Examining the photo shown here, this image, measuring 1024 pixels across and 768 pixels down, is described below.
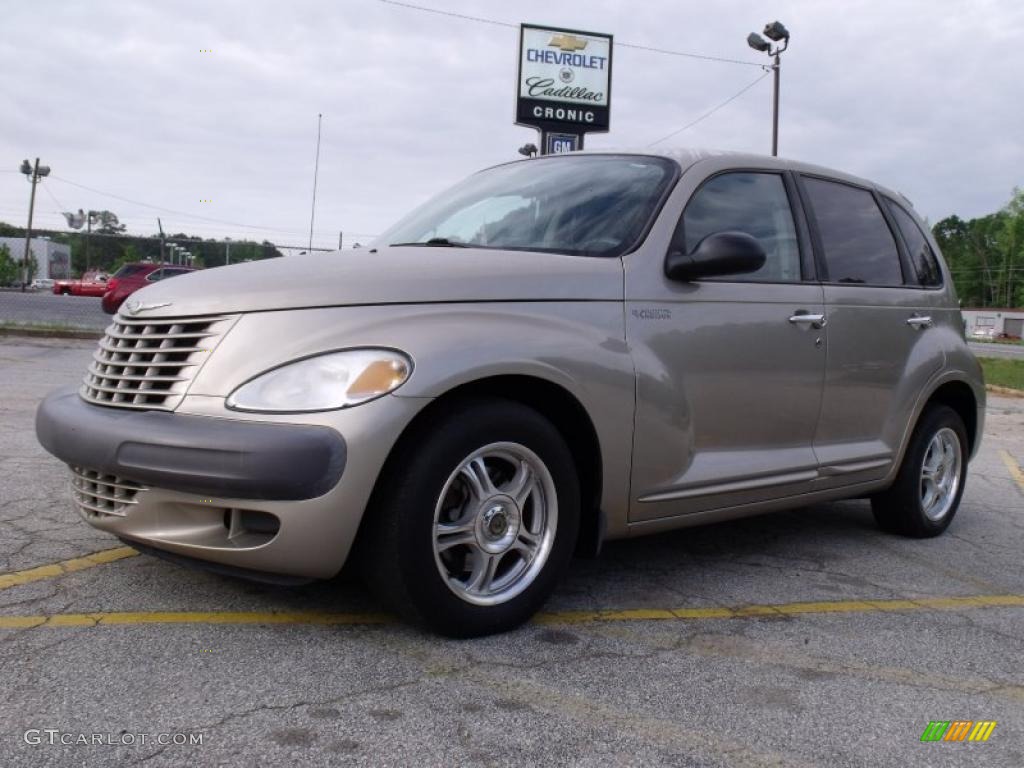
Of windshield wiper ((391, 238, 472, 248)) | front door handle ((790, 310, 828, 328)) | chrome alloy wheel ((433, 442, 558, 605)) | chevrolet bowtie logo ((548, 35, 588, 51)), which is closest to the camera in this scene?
chrome alloy wheel ((433, 442, 558, 605))

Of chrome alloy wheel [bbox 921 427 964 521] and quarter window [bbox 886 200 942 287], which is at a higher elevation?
quarter window [bbox 886 200 942 287]

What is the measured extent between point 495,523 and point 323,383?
0.75 m

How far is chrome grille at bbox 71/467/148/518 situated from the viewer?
2984mm

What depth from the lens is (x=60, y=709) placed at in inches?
95.8

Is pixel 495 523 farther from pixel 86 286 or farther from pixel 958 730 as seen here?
pixel 86 286

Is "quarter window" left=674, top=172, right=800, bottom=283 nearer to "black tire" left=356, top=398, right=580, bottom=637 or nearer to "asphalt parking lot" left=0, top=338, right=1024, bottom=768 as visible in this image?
"black tire" left=356, top=398, right=580, bottom=637

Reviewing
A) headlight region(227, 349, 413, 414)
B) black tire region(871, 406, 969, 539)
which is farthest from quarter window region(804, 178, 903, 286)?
headlight region(227, 349, 413, 414)

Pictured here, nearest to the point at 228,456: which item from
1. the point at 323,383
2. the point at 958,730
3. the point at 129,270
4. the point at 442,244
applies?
the point at 323,383

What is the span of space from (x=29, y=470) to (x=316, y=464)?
3401 mm

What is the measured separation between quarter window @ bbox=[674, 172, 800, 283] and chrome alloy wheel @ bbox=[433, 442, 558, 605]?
118cm

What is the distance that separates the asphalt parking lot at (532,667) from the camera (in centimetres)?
239

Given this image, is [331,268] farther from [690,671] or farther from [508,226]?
[690,671]

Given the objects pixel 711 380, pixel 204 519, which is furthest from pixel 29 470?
pixel 711 380

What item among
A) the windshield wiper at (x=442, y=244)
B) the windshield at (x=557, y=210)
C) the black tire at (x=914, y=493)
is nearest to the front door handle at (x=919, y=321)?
the black tire at (x=914, y=493)
